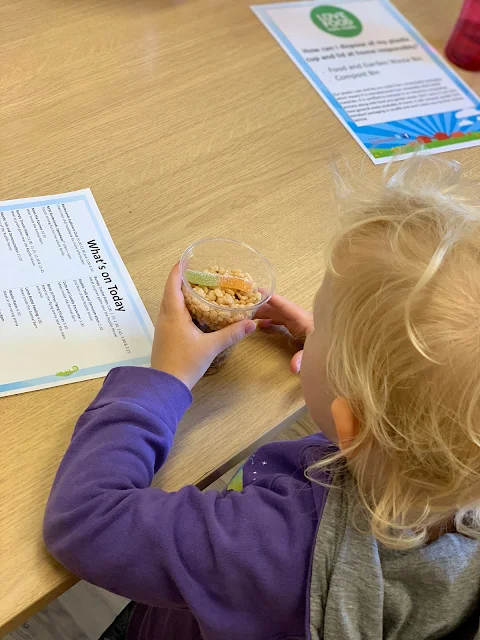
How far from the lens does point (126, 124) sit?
98 centimetres

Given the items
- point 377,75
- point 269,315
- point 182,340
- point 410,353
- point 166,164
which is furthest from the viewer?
point 377,75

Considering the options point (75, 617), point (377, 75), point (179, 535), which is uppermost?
point (377, 75)

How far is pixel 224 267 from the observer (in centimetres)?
81

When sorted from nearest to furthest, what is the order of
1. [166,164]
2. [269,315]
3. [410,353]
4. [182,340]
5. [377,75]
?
[410,353] → [182,340] → [269,315] → [166,164] → [377,75]

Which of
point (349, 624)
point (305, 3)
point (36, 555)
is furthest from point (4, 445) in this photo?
point (305, 3)

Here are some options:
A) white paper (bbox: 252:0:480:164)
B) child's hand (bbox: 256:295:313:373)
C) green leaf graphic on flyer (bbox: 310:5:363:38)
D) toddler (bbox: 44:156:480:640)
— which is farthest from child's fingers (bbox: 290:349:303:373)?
green leaf graphic on flyer (bbox: 310:5:363:38)

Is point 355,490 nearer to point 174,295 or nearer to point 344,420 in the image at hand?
point 344,420

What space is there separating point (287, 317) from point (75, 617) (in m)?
0.75

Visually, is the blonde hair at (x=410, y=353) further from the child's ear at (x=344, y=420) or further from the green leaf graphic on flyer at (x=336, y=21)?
the green leaf graphic on flyer at (x=336, y=21)

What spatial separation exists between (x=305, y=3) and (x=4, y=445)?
102 centimetres

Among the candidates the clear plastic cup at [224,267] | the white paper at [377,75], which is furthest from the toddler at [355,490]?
the white paper at [377,75]

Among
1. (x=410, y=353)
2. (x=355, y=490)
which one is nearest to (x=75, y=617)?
(x=355, y=490)

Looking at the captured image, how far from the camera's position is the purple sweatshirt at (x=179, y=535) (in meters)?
0.58

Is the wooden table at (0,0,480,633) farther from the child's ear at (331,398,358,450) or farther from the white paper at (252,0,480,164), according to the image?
the child's ear at (331,398,358,450)
